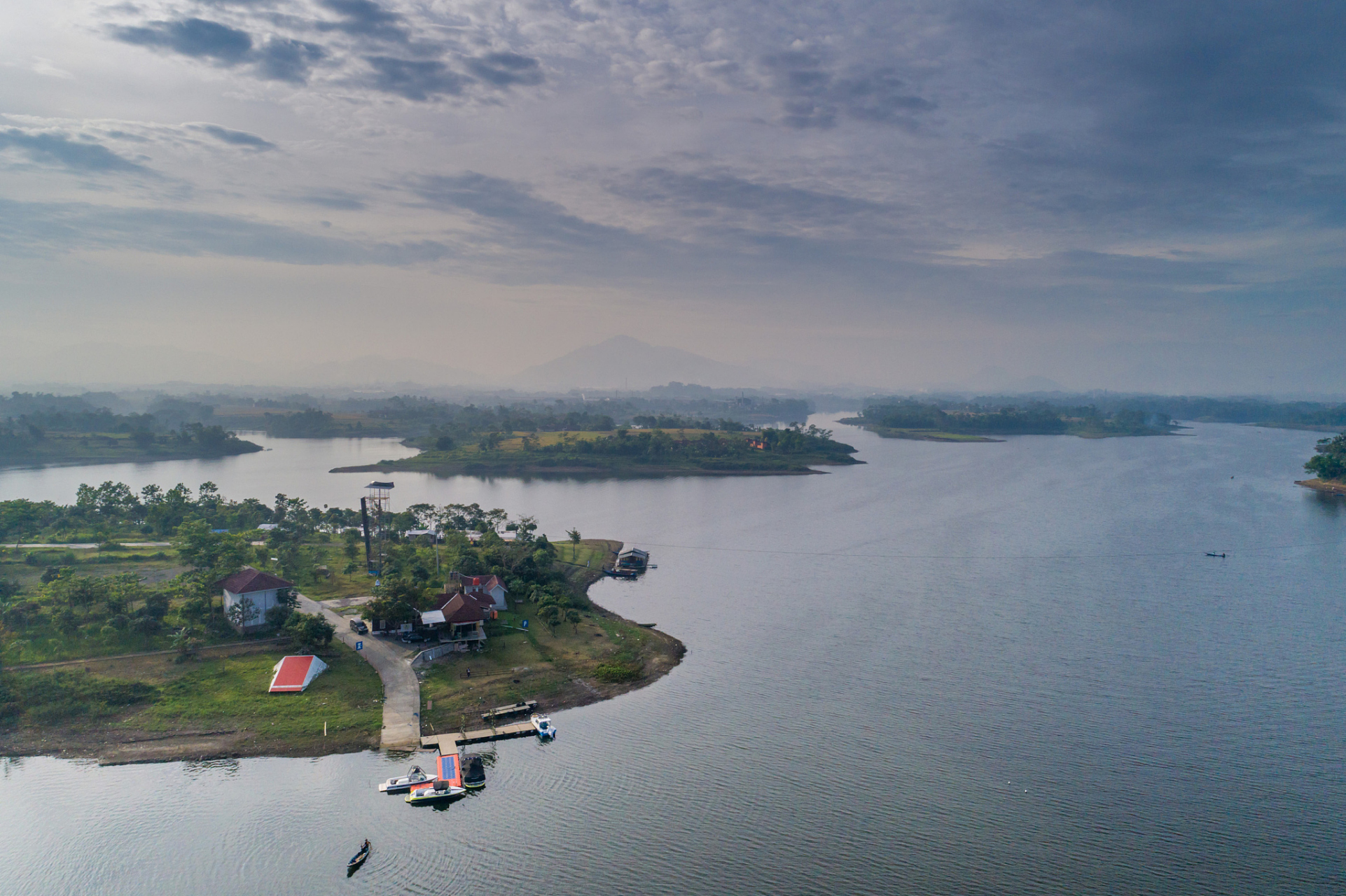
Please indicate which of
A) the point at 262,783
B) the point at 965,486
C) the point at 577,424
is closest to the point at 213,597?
the point at 262,783

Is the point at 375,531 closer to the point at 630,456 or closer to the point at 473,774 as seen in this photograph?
the point at 473,774

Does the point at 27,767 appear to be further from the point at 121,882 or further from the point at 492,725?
the point at 492,725

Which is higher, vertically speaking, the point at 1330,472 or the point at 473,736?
the point at 1330,472

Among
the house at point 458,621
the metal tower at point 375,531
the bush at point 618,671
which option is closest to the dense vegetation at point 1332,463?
the bush at point 618,671

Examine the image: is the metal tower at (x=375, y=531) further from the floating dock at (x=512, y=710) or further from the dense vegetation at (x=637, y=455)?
the dense vegetation at (x=637, y=455)

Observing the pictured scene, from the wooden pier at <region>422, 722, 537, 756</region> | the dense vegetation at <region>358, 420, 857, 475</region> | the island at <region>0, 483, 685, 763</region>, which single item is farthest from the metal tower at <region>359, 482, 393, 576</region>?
the dense vegetation at <region>358, 420, 857, 475</region>

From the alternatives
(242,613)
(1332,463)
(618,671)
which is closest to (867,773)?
(618,671)
